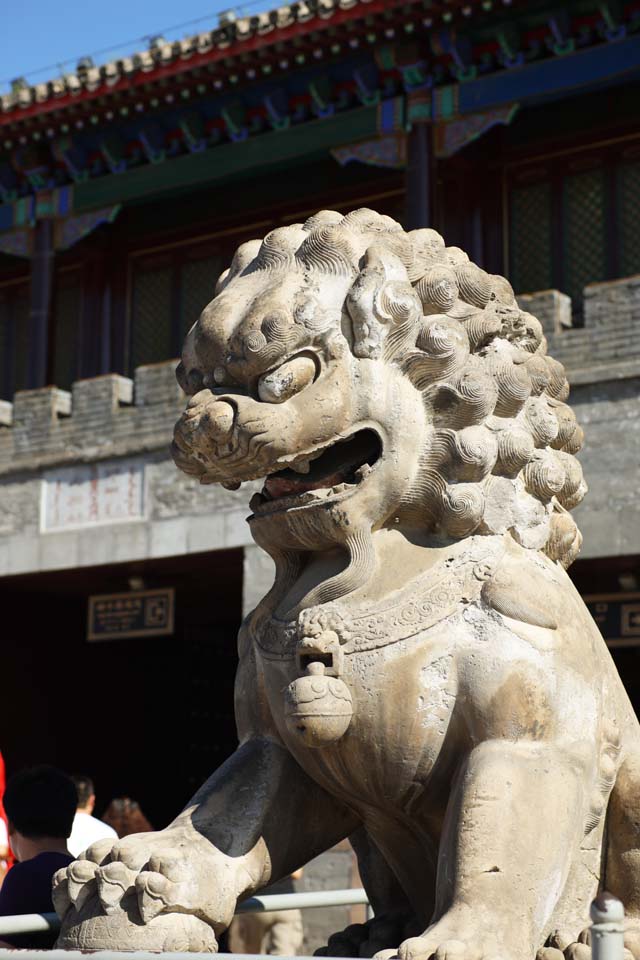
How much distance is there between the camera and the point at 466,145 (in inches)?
427

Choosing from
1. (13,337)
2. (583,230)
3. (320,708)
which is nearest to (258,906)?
(320,708)

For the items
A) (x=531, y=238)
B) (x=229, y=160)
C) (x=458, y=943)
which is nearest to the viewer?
(x=458, y=943)

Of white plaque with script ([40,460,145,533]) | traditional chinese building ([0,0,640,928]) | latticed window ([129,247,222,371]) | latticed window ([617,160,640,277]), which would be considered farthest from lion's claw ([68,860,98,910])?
latticed window ([129,247,222,371])

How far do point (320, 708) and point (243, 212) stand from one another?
1025cm

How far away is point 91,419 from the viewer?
437 inches

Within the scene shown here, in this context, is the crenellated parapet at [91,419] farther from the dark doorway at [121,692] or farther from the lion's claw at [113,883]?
the lion's claw at [113,883]

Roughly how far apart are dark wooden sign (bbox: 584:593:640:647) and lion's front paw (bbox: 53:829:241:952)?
284 inches

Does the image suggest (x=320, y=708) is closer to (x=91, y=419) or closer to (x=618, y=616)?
(x=618, y=616)

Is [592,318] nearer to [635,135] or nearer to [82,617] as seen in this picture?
[635,135]

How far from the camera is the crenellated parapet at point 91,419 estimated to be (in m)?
10.7

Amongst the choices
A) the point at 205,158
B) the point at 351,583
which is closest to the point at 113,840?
the point at 351,583

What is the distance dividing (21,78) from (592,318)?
5866mm

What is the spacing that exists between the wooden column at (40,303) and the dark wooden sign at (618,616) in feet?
15.9

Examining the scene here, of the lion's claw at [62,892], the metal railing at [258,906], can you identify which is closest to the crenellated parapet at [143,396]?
the metal railing at [258,906]
